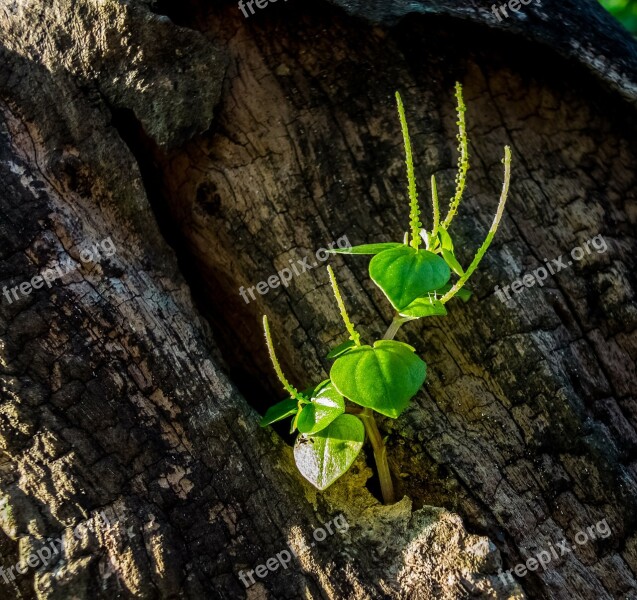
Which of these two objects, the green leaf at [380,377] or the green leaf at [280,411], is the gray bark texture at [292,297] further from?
the green leaf at [380,377]

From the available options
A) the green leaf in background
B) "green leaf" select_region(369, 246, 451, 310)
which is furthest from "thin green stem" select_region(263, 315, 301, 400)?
the green leaf in background

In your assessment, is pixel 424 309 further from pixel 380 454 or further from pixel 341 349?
pixel 380 454

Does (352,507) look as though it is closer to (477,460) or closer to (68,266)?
(477,460)

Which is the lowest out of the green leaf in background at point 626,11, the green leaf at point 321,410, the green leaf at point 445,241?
the green leaf at point 321,410

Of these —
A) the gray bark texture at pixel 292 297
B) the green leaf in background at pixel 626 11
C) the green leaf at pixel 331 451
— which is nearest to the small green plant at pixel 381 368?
the green leaf at pixel 331 451

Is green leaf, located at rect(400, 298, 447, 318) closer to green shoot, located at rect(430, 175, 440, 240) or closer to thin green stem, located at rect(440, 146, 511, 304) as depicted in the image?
thin green stem, located at rect(440, 146, 511, 304)

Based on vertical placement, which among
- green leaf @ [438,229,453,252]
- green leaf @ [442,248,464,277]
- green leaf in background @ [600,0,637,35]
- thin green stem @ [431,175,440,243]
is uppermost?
green leaf in background @ [600,0,637,35]
